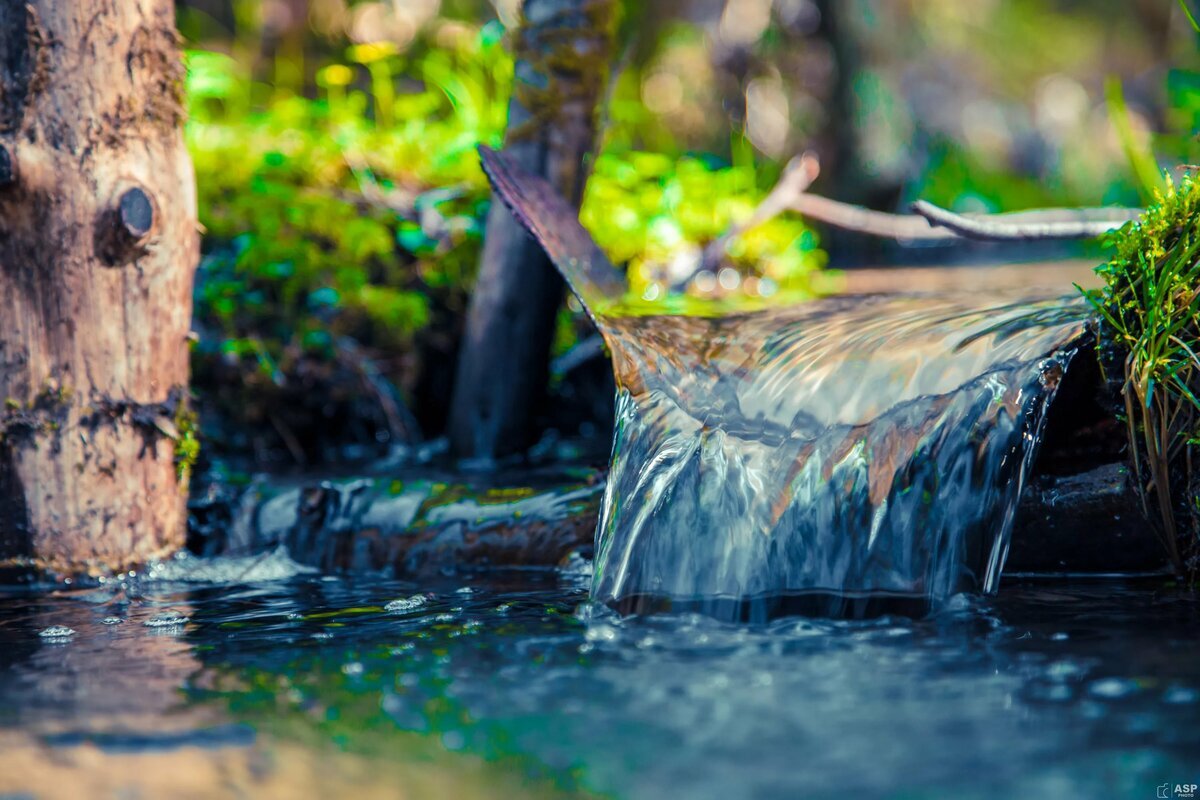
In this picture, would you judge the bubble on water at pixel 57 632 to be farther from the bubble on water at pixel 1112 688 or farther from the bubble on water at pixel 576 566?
the bubble on water at pixel 1112 688

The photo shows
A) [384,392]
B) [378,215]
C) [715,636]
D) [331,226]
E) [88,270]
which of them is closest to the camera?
[715,636]

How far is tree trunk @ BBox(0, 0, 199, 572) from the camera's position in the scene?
242 cm

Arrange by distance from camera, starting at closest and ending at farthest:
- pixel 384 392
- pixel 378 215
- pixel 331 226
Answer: pixel 384 392 < pixel 331 226 < pixel 378 215

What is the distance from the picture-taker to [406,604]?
2.44 metres

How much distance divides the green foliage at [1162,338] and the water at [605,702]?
0.93 ft

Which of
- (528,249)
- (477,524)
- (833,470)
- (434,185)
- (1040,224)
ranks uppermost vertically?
(434,185)

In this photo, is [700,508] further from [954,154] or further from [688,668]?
[954,154]

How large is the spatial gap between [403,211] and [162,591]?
2.17 meters

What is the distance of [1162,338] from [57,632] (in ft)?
8.52

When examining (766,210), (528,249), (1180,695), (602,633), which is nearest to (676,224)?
(766,210)

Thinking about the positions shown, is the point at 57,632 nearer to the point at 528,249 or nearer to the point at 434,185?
the point at 528,249

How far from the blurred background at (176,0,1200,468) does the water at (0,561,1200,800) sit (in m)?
1.53

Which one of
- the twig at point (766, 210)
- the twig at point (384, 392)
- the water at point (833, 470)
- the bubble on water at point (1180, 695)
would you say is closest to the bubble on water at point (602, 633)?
the water at point (833, 470)

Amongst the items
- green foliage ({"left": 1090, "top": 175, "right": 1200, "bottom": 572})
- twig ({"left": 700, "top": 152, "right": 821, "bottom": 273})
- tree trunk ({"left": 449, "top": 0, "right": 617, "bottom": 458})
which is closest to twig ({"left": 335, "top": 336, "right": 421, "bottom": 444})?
tree trunk ({"left": 449, "top": 0, "right": 617, "bottom": 458})
